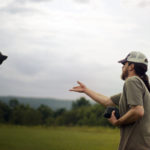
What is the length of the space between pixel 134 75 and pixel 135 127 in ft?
1.92

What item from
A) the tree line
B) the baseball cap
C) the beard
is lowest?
the beard

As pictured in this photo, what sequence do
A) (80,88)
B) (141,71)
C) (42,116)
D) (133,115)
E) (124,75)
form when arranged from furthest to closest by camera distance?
(42,116) → (80,88) → (124,75) → (141,71) → (133,115)

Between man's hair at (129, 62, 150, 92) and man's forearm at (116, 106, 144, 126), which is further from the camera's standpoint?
man's hair at (129, 62, 150, 92)

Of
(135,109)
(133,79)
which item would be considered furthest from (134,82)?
(135,109)

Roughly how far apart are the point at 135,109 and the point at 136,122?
156 mm

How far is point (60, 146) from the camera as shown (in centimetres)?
1121

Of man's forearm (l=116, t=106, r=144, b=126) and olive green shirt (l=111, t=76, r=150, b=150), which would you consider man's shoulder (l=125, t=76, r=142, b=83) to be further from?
man's forearm (l=116, t=106, r=144, b=126)

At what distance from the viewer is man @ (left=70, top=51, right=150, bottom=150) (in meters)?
4.01

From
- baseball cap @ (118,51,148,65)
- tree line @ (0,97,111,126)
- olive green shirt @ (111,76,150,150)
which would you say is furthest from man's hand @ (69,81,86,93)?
tree line @ (0,97,111,126)

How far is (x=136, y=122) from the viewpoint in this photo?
407 cm

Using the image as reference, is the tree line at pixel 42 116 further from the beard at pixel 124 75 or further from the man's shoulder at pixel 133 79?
the man's shoulder at pixel 133 79

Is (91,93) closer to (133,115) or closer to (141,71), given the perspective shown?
(141,71)

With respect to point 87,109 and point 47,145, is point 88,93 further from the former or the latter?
point 87,109

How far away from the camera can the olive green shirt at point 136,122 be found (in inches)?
158
